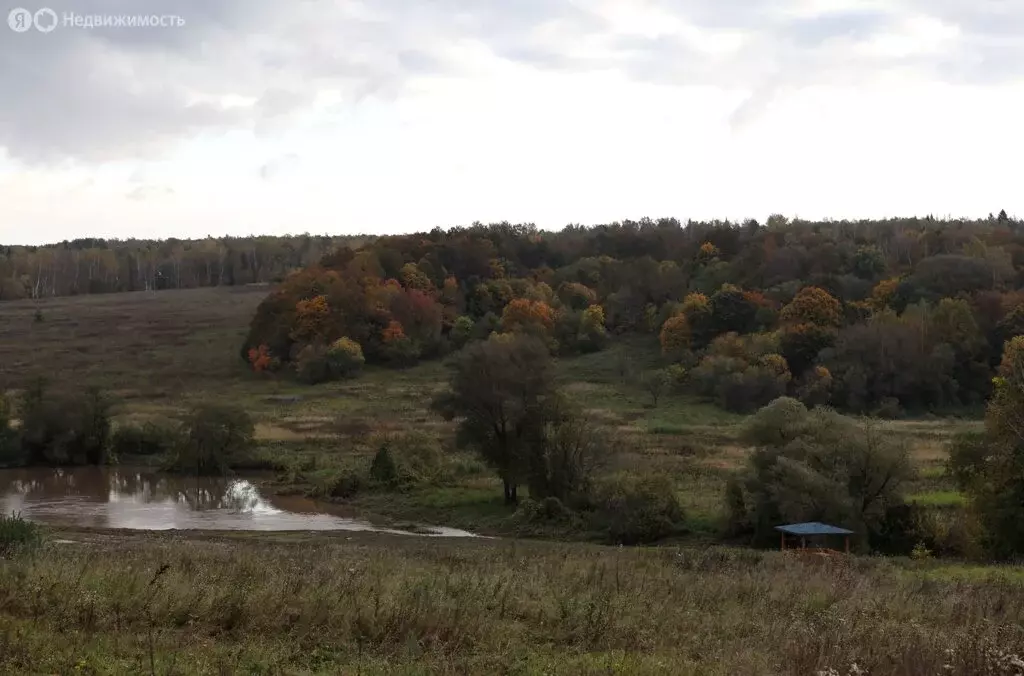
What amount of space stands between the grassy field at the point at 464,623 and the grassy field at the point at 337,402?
22432 millimetres

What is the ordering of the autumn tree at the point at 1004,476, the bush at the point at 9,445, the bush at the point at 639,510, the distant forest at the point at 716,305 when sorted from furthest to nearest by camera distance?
the distant forest at the point at 716,305, the bush at the point at 9,445, the bush at the point at 639,510, the autumn tree at the point at 1004,476

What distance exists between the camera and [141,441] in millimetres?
59281

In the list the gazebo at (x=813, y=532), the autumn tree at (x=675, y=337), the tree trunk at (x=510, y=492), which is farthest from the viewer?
the autumn tree at (x=675, y=337)

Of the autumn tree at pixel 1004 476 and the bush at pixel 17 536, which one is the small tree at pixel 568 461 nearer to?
the autumn tree at pixel 1004 476

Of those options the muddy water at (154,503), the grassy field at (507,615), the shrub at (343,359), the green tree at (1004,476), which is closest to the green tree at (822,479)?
the green tree at (1004,476)

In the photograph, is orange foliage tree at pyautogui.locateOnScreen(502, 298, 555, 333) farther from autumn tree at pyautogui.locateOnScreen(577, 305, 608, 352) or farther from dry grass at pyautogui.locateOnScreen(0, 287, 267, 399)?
dry grass at pyautogui.locateOnScreen(0, 287, 267, 399)

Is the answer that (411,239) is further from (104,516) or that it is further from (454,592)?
(454,592)

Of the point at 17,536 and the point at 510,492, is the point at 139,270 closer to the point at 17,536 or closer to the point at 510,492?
the point at 510,492

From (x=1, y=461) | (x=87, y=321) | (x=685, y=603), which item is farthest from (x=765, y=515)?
(x=87, y=321)

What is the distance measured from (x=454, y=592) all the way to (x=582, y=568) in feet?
14.5

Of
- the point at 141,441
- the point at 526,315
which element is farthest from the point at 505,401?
the point at 526,315

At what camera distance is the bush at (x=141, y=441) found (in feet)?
193

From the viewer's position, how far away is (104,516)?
1582 inches

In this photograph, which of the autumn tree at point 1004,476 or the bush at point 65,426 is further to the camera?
the bush at point 65,426
